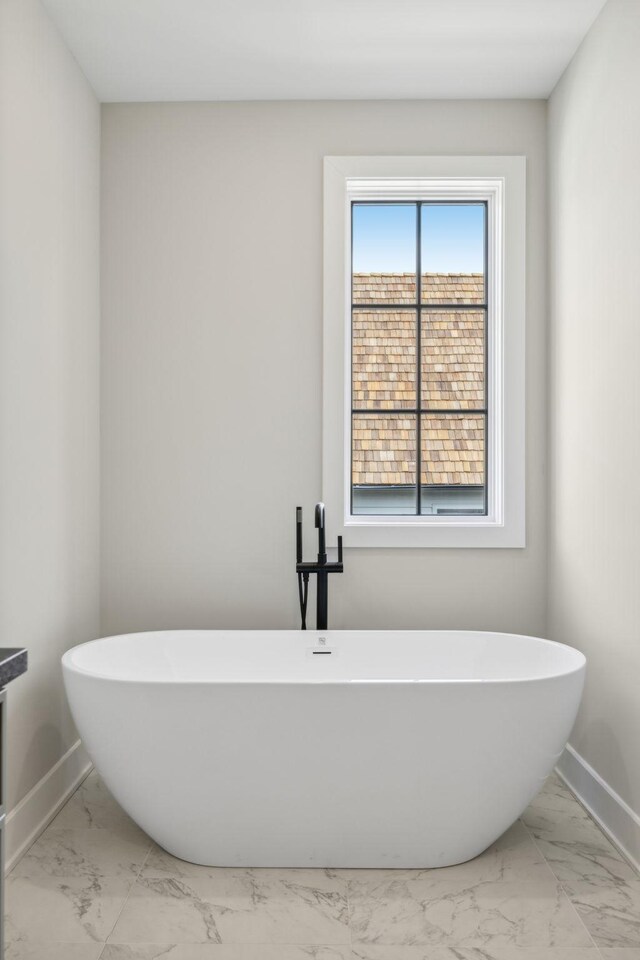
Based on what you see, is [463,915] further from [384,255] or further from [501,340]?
[384,255]

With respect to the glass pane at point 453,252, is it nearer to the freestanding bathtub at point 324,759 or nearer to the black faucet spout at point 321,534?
the black faucet spout at point 321,534

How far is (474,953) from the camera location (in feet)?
6.12

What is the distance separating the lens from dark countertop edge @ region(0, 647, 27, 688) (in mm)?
1086

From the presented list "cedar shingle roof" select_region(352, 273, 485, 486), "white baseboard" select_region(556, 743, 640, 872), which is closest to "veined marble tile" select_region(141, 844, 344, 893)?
"white baseboard" select_region(556, 743, 640, 872)

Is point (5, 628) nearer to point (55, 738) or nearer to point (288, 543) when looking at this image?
point (55, 738)

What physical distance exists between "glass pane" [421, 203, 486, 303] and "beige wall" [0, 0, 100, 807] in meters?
1.46

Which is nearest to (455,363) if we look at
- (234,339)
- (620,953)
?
(234,339)

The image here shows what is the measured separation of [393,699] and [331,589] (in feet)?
3.56

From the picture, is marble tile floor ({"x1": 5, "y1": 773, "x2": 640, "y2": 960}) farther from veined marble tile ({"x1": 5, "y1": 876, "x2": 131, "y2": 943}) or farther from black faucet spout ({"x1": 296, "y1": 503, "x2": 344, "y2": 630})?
black faucet spout ({"x1": 296, "y1": 503, "x2": 344, "y2": 630})

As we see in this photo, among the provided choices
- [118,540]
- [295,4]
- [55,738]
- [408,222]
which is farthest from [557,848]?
[295,4]

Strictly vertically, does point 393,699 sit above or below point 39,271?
below

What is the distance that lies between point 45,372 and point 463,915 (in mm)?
2133

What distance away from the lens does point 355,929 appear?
6.43 feet

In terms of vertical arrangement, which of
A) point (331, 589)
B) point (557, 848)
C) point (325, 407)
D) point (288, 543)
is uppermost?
point (325, 407)
